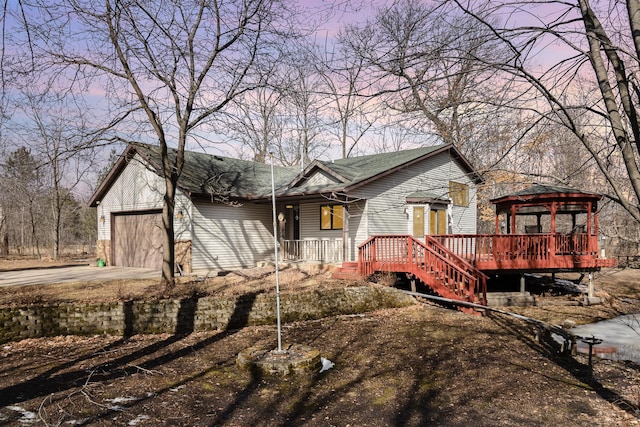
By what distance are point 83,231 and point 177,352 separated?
149ft

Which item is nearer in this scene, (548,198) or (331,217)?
(548,198)

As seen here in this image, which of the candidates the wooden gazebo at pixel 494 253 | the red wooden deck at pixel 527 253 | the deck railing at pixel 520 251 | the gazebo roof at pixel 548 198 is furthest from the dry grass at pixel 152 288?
the gazebo roof at pixel 548 198

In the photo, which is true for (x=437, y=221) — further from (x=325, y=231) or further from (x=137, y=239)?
(x=137, y=239)

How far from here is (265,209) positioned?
64.1 feet

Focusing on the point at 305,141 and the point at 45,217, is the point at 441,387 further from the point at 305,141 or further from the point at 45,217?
the point at 45,217

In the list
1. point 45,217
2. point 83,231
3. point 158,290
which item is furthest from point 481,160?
point 83,231

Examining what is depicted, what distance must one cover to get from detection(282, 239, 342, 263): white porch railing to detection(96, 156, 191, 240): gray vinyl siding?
4.33 meters

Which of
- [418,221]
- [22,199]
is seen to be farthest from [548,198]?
[22,199]

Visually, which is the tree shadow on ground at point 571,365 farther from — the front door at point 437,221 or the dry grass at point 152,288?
the front door at point 437,221

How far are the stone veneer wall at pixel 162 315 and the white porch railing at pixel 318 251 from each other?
506cm

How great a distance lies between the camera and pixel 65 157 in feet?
36.9

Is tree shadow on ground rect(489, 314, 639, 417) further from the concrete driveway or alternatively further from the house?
the concrete driveway

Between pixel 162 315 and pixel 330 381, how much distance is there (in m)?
4.83

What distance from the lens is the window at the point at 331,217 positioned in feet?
57.3
